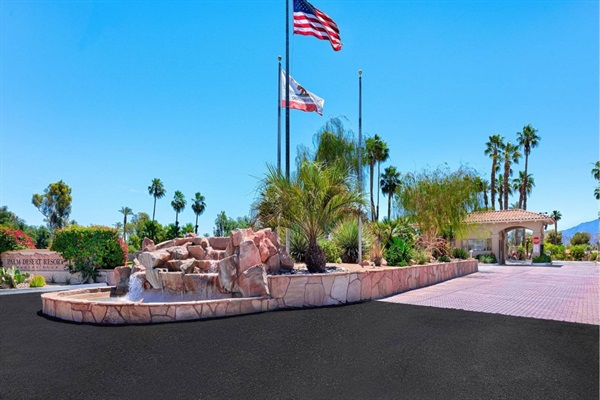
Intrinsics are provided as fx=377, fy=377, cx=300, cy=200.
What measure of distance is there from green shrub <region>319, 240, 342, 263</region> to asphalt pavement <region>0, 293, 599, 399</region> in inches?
278

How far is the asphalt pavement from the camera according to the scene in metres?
3.81

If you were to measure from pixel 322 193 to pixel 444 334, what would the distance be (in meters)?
4.73

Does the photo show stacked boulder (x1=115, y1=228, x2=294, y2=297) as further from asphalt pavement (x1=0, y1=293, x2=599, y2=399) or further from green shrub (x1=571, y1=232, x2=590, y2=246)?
green shrub (x1=571, y1=232, x2=590, y2=246)

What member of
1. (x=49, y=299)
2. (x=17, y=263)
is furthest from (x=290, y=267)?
(x=17, y=263)

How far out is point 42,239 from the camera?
43500mm

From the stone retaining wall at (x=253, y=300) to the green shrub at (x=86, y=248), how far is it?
4.95 metres

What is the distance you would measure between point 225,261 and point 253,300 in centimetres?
115

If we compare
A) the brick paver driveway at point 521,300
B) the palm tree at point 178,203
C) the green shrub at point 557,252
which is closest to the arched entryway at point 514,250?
the green shrub at point 557,252

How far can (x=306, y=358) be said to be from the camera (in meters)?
4.77

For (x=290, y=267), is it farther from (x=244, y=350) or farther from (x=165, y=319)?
(x=244, y=350)

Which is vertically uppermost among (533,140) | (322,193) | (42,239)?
(533,140)

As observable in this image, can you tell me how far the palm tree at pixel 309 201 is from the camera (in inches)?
383

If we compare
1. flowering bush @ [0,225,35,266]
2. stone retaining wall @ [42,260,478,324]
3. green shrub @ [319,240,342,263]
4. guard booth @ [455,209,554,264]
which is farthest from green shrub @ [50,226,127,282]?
guard booth @ [455,209,554,264]

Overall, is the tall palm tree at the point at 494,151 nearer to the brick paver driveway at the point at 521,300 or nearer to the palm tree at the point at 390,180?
the palm tree at the point at 390,180
